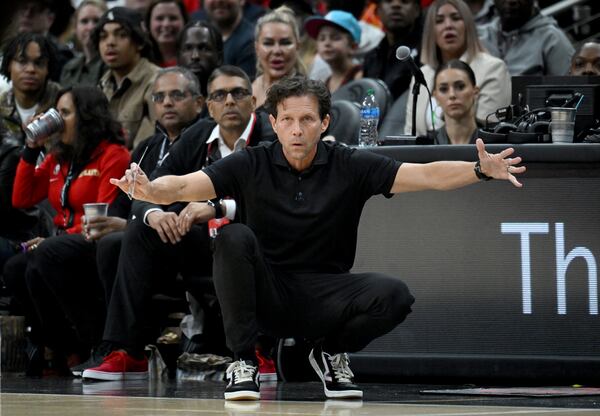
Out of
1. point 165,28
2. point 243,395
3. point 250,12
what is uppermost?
point 250,12

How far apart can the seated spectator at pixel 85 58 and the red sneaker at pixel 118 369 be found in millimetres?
3059

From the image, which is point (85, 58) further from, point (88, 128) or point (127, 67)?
point (88, 128)

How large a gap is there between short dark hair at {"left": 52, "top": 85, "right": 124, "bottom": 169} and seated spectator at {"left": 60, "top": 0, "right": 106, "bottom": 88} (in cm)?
144

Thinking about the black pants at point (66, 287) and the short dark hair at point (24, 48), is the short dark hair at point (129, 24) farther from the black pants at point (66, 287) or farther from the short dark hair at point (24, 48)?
the black pants at point (66, 287)

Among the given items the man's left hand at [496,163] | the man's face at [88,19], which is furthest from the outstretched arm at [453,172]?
the man's face at [88,19]

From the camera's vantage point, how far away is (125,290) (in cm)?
688

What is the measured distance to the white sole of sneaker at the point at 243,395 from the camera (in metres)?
5.27

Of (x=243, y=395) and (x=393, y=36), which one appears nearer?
(x=243, y=395)

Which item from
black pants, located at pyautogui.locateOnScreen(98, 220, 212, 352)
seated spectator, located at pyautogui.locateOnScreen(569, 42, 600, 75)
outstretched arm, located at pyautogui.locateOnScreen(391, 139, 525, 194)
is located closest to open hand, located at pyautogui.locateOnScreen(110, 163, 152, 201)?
outstretched arm, located at pyautogui.locateOnScreen(391, 139, 525, 194)

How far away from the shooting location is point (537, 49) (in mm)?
8727

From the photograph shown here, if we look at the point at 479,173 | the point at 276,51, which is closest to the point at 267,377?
the point at 479,173

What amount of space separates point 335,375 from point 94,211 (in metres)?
2.39

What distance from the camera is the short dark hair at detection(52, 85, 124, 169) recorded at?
7812mm

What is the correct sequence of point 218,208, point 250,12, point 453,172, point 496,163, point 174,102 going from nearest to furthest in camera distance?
point 496,163 → point 453,172 → point 218,208 → point 174,102 → point 250,12
